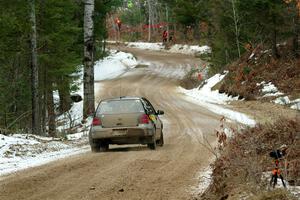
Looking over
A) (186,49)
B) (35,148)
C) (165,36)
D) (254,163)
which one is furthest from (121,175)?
(165,36)

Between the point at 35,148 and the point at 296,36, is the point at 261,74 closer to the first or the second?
the point at 296,36

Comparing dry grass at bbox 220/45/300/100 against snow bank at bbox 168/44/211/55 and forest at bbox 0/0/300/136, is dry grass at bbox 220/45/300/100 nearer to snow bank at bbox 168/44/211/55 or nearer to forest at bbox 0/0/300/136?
forest at bbox 0/0/300/136

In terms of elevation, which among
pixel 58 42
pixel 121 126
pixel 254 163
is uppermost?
pixel 58 42

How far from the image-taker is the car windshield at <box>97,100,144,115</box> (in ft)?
52.9

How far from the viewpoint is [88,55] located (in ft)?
81.8

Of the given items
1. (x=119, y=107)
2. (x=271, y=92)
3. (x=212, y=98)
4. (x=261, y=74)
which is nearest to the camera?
(x=119, y=107)

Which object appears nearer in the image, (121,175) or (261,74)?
(121,175)

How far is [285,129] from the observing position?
9.77 metres

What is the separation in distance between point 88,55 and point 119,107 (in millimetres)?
9150

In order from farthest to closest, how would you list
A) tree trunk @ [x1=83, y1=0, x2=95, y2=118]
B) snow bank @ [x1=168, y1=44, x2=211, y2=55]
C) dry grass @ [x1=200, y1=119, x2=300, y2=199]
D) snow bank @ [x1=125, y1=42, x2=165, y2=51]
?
snow bank @ [x1=125, y1=42, x2=165, y2=51] < snow bank @ [x1=168, y1=44, x2=211, y2=55] < tree trunk @ [x1=83, y1=0, x2=95, y2=118] < dry grass @ [x1=200, y1=119, x2=300, y2=199]

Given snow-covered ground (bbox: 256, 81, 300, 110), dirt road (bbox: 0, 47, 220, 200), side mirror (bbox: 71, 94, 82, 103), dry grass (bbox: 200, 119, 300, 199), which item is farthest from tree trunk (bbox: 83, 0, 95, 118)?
dry grass (bbox: 200, 119, 300, 199)

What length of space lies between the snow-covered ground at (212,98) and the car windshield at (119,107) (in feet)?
23.2

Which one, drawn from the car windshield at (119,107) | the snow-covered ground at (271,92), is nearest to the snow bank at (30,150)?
the car windshield at (119,107)

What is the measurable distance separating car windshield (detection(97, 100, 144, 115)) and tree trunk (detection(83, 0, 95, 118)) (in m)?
8.68
